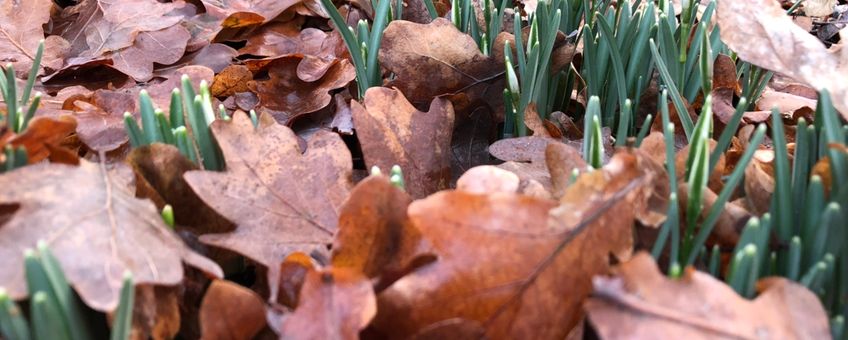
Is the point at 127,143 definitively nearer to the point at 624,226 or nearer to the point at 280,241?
the point at 280,241

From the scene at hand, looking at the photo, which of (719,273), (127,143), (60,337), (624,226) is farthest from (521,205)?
(127,143)

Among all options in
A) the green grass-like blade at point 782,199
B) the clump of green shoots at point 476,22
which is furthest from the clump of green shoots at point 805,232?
the clump of green shoots at point 476,22

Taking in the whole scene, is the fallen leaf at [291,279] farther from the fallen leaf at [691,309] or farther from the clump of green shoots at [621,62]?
the clump of green shoots at [621,62]

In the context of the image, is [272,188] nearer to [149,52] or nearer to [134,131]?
[134,131]

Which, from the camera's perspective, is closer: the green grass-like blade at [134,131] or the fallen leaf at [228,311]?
the fallen leaf at [228,311]

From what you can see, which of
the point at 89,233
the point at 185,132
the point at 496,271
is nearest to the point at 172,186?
the point at 185,132

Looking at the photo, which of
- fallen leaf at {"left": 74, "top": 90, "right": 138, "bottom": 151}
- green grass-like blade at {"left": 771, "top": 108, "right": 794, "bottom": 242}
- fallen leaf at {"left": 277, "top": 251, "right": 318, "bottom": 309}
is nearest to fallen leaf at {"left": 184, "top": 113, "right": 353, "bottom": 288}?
fallen leaf at {"left": 277, "top": 251, "right": 318, "bottom": 309}

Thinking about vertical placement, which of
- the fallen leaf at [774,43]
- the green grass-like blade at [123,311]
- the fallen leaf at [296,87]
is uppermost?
the fallen leaf at [774,43]
